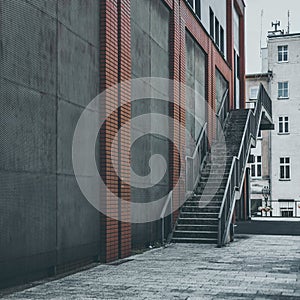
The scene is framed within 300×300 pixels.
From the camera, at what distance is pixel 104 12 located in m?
12.0

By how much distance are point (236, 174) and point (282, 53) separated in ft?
101

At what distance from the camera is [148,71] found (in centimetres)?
1515

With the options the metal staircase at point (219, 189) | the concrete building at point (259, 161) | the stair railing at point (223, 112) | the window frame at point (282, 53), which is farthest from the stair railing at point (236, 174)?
the window frame at point (282, 53)

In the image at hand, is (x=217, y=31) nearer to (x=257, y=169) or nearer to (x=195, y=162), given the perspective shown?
(x=195, y=162)

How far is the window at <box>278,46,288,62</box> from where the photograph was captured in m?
47.6

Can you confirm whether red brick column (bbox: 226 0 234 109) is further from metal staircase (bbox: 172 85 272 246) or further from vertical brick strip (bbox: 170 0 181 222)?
vertical brick strip (bbox: 170 0 181 222)

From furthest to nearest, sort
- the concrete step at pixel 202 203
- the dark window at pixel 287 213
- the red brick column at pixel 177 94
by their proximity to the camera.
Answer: the dark window at pixel 287 213
the concrete step at pixel 202 203
the red brick column at pixel 177 94

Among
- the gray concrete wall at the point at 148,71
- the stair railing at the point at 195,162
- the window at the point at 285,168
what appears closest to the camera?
the gray concrete wall at the point at 148,71

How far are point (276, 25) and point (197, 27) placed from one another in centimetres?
3503

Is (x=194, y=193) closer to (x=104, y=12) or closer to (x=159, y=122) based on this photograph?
(x=159, y=122)

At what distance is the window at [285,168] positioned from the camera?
46.0 metres

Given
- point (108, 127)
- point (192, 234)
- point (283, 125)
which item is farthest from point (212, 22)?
point (283, 125)

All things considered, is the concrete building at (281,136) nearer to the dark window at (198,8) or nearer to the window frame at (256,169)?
the window frame at (256,169)

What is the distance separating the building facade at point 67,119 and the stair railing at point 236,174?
152 centimetres
